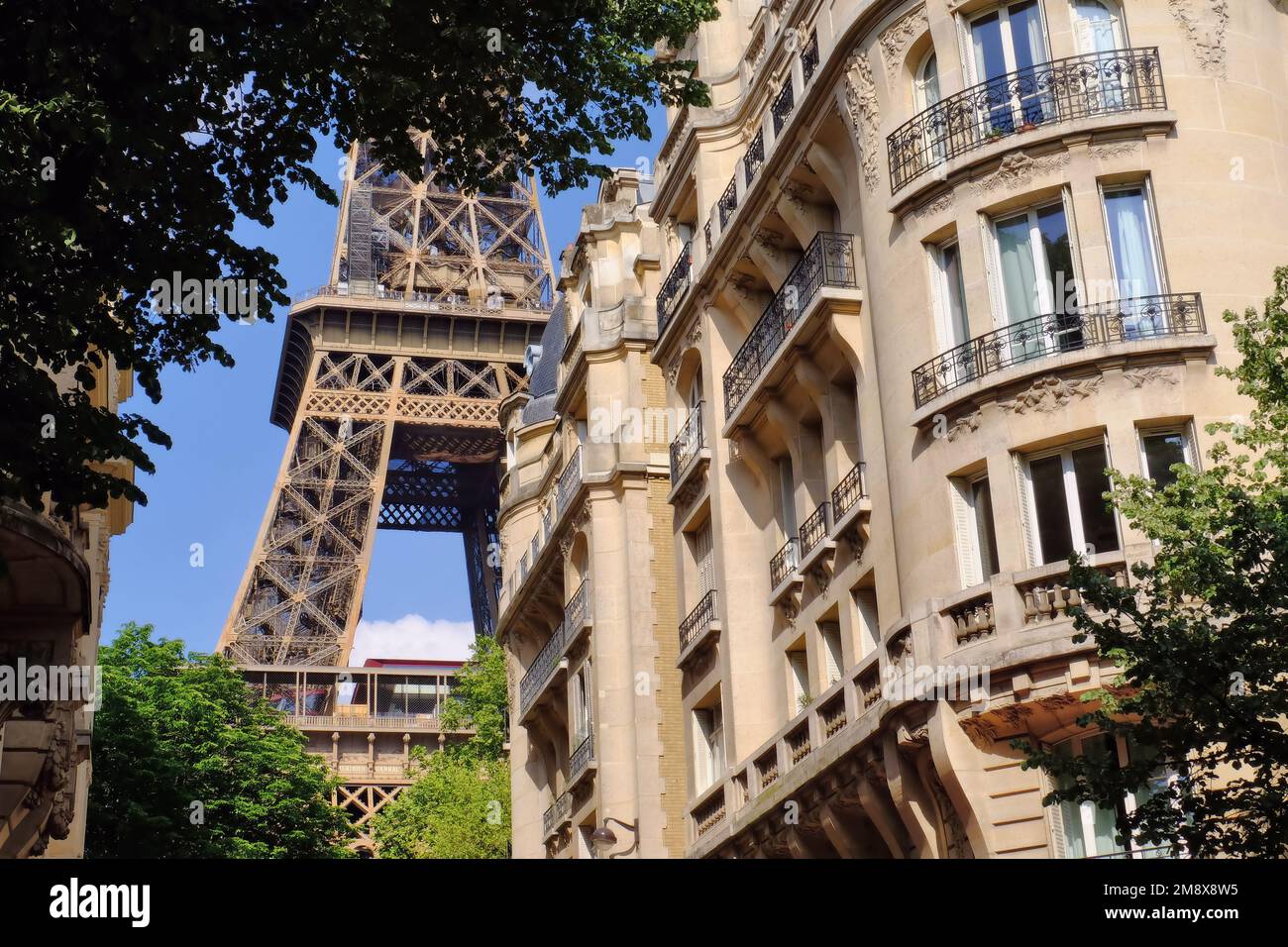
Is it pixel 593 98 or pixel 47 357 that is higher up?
pixel 593 98

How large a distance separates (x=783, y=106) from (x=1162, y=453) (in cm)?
1092

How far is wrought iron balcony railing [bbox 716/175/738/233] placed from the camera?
32.6 m

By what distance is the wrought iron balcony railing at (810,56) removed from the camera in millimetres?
28547

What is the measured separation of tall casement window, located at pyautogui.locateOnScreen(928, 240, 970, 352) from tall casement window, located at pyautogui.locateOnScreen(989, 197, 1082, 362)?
632 millimetres

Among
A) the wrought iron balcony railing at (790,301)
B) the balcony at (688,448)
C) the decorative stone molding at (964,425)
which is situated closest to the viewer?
the decorative stone molding at (964,425)

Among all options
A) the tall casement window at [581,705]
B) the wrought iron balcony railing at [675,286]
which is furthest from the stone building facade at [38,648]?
the tall casement window at [581,705]

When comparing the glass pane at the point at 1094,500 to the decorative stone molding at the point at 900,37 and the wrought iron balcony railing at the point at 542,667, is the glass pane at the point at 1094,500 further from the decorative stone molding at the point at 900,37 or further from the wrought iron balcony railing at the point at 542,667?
the wrought iron balcony railing at the point at 542,667

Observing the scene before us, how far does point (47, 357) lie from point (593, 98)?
672 centimetres

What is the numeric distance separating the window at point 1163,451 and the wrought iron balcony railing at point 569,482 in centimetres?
2102

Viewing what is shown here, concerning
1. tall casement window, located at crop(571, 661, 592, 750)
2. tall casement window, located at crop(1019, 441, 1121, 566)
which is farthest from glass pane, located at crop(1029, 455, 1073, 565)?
tall casement window, located at crop(571, 661, 592, 750)

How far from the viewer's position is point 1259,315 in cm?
2261
